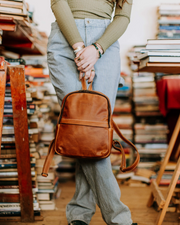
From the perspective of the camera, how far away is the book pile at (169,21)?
6.23ft

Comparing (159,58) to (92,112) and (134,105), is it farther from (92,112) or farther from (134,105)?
(134,105)

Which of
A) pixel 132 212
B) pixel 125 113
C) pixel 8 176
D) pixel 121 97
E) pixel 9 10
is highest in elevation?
pixel 9 10

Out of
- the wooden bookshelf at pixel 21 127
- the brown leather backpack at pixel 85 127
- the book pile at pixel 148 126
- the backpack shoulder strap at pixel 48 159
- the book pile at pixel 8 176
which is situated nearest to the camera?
the brown leather backpack at pixel 85 127

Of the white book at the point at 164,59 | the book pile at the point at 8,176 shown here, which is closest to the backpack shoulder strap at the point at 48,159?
the book pile at the point at 8,176

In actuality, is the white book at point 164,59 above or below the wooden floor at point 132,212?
above

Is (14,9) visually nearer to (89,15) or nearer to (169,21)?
(89,15)

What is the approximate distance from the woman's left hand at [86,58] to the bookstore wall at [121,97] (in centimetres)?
29

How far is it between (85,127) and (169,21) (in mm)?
1540

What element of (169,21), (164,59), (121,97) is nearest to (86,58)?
(164,59)

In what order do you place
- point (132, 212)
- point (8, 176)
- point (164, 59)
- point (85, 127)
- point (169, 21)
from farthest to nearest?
1. point (169, 21)
2. point (132, 212)
3. point (8, 176)
4. point (164, 59)
5. point (85, 127)

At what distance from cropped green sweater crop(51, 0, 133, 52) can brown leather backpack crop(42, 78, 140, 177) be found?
0.72 ft

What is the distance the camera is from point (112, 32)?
0.89 m

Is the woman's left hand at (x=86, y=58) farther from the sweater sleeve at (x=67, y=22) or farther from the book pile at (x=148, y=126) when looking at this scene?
the book pile at (x=148, y=126)

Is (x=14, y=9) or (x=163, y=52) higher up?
(x=14, y=9)
